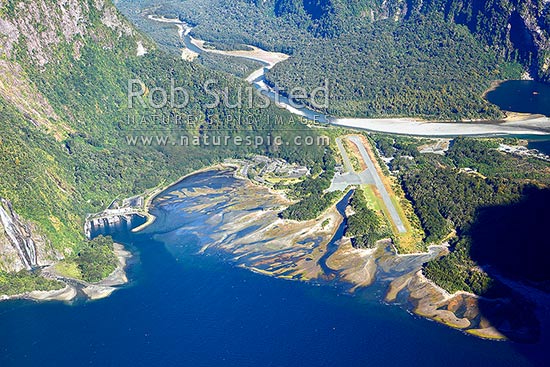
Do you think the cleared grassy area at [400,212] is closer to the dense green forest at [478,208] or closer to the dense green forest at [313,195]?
the dense green forest at [478,208]

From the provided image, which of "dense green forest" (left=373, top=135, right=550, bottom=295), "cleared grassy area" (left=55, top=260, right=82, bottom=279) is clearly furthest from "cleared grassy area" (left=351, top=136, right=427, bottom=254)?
"cleared grassy area" (left=55, top=260, right=82, bottom=279)

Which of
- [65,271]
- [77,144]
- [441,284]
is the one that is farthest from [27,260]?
[441,284]

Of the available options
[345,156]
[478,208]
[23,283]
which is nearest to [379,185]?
[345,156]

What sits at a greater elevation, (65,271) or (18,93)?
(18,93)

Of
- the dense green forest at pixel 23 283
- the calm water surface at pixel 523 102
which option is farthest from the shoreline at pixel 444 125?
the dense green forest at pixel 23 283

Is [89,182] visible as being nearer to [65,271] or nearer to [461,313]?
[65,271]

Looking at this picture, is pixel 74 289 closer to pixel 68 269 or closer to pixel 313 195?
pixel 68 269

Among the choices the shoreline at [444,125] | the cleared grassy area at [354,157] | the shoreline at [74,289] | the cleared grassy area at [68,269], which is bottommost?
the shoreline at [74,289]
